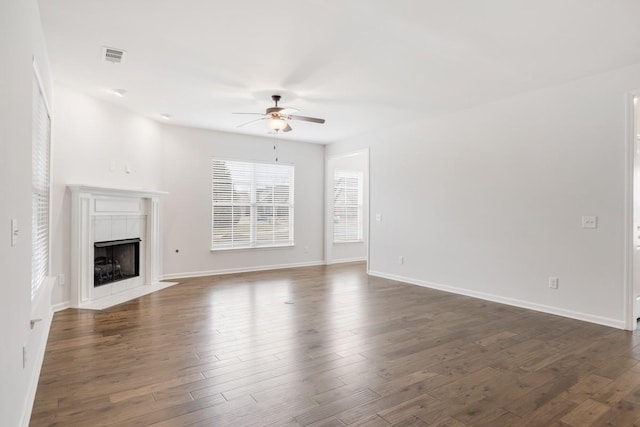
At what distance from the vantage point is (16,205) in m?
2.03

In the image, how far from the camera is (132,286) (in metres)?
5.76

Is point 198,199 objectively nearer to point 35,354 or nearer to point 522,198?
point 35,354

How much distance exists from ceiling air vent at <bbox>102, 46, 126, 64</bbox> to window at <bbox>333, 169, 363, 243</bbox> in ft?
18.0

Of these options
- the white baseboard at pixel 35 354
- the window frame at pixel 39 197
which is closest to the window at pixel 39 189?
the window frame at pixel 39 197

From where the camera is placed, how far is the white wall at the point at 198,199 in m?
6.62

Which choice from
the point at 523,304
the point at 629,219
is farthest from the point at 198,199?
the point at 629,219

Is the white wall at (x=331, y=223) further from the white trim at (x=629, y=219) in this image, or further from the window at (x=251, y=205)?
the white trim at (x=629, y=219)

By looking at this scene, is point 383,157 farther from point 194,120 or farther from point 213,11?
point 213,11

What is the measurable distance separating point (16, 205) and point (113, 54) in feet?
7.32

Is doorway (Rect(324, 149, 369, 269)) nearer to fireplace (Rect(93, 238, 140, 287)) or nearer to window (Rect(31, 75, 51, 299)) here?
fireplace (Rect(93, 238, 140, 287))

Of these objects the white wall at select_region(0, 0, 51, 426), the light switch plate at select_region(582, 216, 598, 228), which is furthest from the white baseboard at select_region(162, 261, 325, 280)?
the light switch plate at select_region(582, 216, 598, 228)

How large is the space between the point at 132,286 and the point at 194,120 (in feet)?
9.38

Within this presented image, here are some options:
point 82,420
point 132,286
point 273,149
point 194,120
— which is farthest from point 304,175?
point 82,420

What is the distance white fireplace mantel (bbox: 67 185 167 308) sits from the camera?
4699mm
